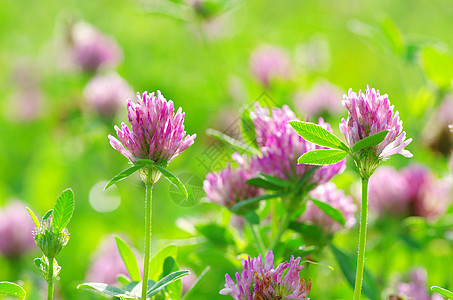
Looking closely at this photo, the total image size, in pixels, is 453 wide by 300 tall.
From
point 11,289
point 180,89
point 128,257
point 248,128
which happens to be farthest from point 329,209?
point 180,89

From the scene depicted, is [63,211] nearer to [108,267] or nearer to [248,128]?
[248,128]

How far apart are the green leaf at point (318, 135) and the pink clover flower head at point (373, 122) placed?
2 cm

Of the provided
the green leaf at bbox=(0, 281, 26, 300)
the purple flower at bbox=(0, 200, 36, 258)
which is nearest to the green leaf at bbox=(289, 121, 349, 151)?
the green leaf at bbox=(0, 281, 26, 300)

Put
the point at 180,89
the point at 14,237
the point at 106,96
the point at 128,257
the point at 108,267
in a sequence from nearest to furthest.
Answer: the point at 128,257, the point at 108,267, the point at 14,237, the point at 106,96, the point at 180,89

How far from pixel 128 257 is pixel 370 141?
39 centimetres

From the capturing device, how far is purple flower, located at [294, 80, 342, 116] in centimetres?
224

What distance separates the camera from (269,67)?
8.11ft

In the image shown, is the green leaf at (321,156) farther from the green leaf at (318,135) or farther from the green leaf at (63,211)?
the green leaf at (63,211)

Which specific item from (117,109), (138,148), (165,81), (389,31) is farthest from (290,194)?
(165,81)

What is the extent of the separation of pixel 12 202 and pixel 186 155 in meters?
0.79

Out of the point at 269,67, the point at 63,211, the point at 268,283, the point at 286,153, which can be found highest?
the point at 269,67

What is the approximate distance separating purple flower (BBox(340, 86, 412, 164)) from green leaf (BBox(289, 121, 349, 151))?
24 mm

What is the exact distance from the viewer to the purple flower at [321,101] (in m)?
2.24

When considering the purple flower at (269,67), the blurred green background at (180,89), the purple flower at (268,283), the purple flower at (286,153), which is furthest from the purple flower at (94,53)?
the purple flower at (268,283)
